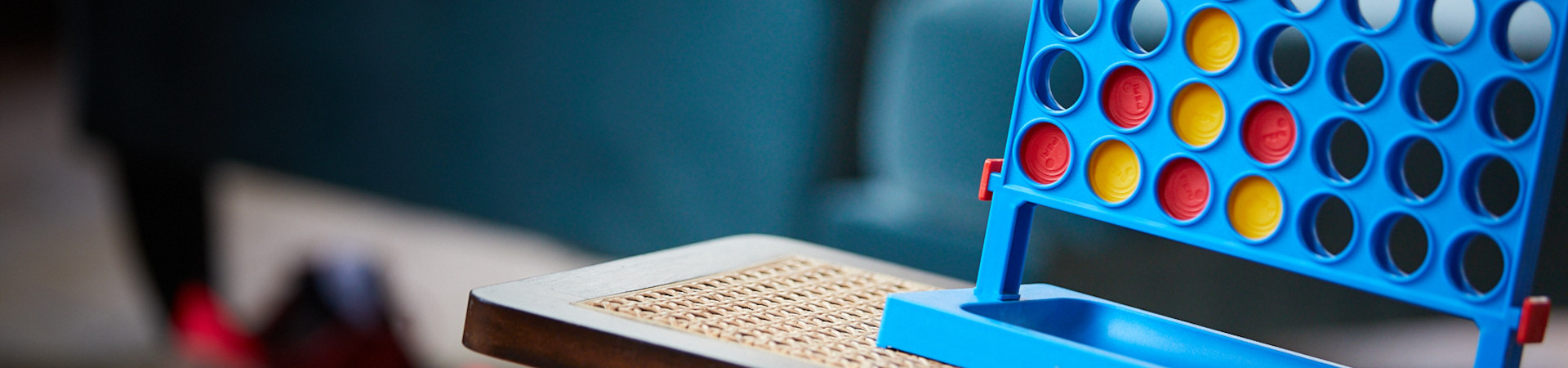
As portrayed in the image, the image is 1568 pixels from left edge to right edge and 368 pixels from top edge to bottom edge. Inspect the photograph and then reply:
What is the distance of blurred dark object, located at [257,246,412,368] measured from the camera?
5.08 feet

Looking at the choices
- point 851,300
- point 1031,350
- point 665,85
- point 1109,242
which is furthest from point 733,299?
point 665,85

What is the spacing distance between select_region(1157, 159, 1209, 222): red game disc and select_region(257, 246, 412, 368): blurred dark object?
1315 millimetres

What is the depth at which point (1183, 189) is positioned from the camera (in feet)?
1.50

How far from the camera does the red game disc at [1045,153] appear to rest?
1.59ft

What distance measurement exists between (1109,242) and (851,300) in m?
0.42

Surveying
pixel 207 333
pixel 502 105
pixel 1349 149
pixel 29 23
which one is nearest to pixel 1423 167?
pixel 1349 149

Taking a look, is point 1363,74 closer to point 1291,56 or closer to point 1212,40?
point 1291,56

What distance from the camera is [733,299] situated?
0.57 m

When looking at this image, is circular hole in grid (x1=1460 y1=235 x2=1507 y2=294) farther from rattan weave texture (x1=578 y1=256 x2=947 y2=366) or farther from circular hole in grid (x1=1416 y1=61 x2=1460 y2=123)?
rattan weave texture (x1=578 y1=256 x2=947 y2=366)

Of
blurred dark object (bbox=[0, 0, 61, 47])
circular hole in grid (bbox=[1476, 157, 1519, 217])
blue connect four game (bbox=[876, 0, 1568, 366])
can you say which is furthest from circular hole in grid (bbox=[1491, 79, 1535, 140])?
blurred dark object (bbox=[0, 0, 61, 47])

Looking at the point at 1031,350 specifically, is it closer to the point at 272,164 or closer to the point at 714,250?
the point at 714,250

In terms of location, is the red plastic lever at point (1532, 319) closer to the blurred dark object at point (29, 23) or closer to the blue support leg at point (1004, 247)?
the blue support leg at point (1004, 247)

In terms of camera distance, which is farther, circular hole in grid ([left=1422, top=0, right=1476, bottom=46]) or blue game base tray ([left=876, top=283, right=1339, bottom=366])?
circular hole in grid ([left=1422, top=0, right=1476, bottom=46])

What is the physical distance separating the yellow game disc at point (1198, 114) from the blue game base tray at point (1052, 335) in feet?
0.26
